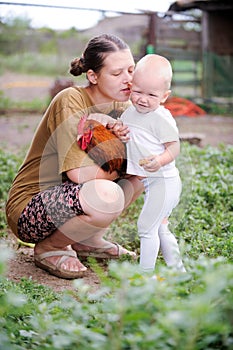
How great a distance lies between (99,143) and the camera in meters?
3.35

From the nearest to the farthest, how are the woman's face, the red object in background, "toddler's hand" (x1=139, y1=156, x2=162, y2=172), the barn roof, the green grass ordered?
the green grass → "toddler's hand" (x1=139, y1=156, x2=162, y2=172) → the woman's face → the red object in background → the barn roof

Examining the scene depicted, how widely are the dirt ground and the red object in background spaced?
19 cm

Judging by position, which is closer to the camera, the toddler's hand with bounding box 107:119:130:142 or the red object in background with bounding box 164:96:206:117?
the toddler's hand with bounding box 107:119:130:142

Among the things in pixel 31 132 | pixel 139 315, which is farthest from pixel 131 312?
pixel 31 132

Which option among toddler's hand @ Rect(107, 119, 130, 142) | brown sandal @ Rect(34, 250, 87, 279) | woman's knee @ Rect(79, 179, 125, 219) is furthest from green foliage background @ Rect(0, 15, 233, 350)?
toddler's hand @ Rect(107, 119, 130, 142)

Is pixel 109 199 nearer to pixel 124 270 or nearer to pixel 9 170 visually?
pixel 124 270

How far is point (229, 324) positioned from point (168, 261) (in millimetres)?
1564

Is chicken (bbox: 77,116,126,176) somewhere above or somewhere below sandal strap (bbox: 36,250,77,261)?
above

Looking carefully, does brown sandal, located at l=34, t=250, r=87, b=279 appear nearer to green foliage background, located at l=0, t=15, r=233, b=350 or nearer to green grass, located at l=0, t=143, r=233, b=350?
green foliage background, located at l=0, t=15, r=233, b=350

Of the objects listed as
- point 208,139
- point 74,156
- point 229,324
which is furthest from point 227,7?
point 229,324

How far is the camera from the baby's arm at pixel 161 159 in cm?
314

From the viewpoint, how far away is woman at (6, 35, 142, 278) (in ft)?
11.0

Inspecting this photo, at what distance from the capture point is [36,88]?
1769 centimetres

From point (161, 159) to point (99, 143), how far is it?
1.21ft
